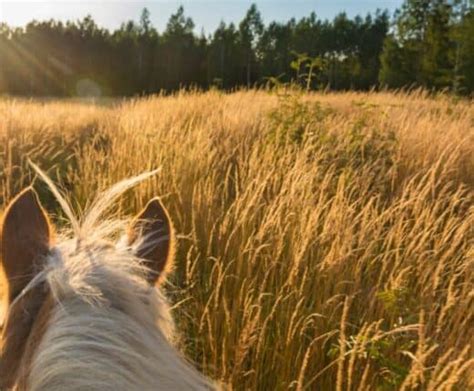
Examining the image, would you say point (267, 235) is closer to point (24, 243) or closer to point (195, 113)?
point (24, 243)

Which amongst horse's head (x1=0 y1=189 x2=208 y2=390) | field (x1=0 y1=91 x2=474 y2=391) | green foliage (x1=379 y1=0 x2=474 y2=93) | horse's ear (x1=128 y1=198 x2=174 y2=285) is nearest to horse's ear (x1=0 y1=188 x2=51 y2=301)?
horse's head (x1=0 y1=189 x2=208 y2=390)

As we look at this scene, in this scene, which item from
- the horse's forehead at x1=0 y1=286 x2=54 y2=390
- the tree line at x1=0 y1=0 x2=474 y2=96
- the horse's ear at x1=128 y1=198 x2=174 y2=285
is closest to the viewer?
the horse's forehead at x1=0 y1=286 x2=54 y2=390

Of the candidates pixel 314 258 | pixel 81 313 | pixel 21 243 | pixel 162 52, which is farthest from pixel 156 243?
pixel 162 52

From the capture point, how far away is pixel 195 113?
7.46 meters

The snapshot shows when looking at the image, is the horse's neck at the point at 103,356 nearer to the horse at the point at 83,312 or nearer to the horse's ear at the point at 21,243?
the horse at the point at 83,312

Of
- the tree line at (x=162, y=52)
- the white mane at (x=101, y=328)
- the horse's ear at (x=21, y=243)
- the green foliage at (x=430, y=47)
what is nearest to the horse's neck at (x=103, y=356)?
the white mane at (x=101, y=328)

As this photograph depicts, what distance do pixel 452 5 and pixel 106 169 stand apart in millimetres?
27726

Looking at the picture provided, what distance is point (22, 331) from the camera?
92 centimetres

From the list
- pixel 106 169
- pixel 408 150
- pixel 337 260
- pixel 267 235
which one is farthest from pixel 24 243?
pixel 408 150

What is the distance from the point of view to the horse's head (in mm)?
713

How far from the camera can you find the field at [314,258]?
180 centimetres

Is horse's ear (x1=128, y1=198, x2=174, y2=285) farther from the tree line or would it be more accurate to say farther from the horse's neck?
the tree line

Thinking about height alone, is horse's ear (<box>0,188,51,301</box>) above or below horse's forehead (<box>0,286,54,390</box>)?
above

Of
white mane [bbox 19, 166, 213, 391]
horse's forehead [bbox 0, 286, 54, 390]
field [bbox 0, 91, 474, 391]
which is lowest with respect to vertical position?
field [bbox 0, 91, 474, 391]
